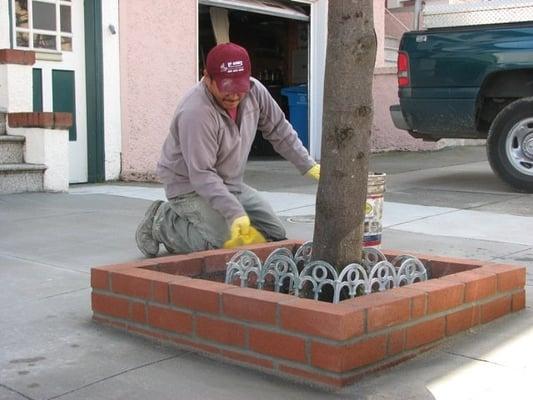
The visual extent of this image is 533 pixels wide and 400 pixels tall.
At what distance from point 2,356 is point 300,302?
1.28 metres

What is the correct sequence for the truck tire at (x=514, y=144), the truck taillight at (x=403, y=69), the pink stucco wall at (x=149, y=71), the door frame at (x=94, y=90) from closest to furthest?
the truck tire at (x=514, y=144) < the truck taillight at (x=403, y=69) < the door frame at (x=94, y=90) < the pink stucco wall at (x=149, y=71)

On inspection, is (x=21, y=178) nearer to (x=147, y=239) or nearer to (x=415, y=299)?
(x=147, y=239)

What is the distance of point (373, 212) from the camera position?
174 inches

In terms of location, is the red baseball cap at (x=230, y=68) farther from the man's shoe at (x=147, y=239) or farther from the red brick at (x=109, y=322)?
the red brick at (x=109, y=322)

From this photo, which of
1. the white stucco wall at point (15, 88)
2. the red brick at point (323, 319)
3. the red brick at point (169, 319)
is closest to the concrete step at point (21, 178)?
the white stucco wall at point (15, 88)

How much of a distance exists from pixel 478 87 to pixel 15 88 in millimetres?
4989

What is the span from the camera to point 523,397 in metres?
2.75

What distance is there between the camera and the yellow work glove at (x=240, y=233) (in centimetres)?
411

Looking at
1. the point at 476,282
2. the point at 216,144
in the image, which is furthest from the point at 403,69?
the point at 476,282

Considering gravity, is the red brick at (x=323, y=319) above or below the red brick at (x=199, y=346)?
above

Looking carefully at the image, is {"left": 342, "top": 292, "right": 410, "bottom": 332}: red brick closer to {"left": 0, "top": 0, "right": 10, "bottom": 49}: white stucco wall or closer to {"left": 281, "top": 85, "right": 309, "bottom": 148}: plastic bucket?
{"left": 0, "top": 0, "right": 10, "bottom": 49}: white stucco wall

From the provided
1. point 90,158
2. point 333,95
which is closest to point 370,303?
point 333,95

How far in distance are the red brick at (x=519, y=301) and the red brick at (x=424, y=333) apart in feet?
2.29

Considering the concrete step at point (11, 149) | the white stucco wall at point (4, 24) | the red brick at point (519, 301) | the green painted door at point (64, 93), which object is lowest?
the red brick at point (519, 301)
